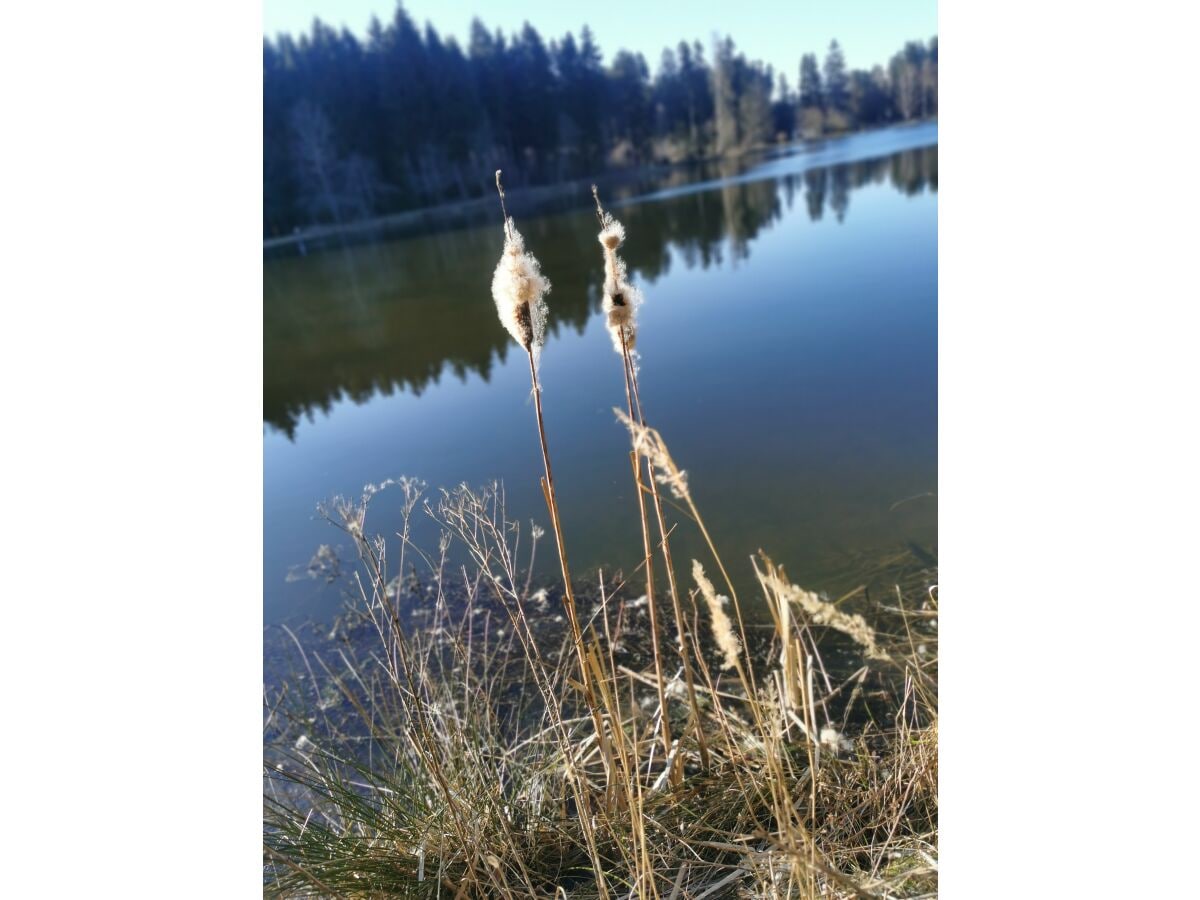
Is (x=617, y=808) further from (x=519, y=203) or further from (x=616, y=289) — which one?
(x=519, y=203)

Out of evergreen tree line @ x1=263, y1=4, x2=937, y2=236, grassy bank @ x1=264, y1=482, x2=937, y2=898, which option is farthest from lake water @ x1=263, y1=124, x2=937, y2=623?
evergreen tree line @ x1=263, y1=4, x2=937, y2=236

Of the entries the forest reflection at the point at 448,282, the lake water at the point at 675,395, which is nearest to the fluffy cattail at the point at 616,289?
the lake water at the point at 675,395

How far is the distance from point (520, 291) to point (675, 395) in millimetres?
3207

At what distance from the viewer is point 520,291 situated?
90 centimetres

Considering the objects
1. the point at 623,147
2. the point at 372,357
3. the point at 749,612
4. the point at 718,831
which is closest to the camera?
the point at 718,831

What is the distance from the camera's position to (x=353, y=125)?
1777 cm

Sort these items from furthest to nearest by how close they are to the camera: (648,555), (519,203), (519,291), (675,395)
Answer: (519,203)
(675,395)
(648,555)
(519,291)

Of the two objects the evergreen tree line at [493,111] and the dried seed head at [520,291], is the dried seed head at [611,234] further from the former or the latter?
the evergreen tree line at [493,111]

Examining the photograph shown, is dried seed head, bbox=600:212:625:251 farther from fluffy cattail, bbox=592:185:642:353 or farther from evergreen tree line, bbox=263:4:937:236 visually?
evergreen tree line, bbox=263:4:937:236

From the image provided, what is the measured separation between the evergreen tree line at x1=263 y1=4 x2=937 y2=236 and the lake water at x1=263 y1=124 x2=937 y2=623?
869cm

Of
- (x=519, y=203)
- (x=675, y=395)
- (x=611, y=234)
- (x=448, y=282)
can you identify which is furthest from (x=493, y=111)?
(x=611, y=234)
